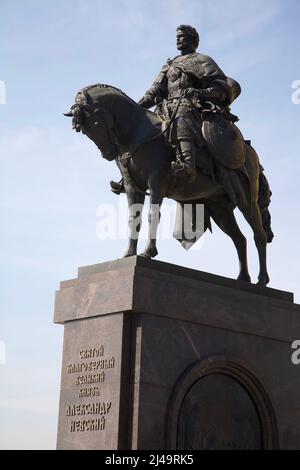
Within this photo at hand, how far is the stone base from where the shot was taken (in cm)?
1220

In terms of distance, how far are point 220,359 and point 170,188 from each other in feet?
9.64

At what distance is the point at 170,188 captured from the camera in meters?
14.1

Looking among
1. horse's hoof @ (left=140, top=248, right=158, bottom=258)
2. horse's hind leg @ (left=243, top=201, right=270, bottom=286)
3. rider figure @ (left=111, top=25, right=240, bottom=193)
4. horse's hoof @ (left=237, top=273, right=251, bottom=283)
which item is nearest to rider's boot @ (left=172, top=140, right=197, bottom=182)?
rider figure @ (left=111, top=25, right=240, bottom=193)

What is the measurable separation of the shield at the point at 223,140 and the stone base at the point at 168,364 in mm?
2099

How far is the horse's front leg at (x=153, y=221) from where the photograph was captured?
529 inches

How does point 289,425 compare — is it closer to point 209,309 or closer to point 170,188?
point 209,309

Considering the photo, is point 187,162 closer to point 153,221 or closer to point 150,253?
point 153,221

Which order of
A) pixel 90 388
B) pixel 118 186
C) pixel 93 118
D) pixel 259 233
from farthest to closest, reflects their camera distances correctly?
pixel 259 233 < pixel 118 186 < pixel 93 118 < pixel 90 388

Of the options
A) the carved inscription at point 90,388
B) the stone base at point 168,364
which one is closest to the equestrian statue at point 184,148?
the stone base at point 168,364

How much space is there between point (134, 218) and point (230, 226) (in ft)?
7.45

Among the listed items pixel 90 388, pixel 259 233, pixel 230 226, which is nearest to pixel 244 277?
pixel 259 233

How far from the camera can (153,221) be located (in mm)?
13586

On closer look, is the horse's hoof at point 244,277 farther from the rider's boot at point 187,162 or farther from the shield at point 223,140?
the rider's boot at point 187,162
